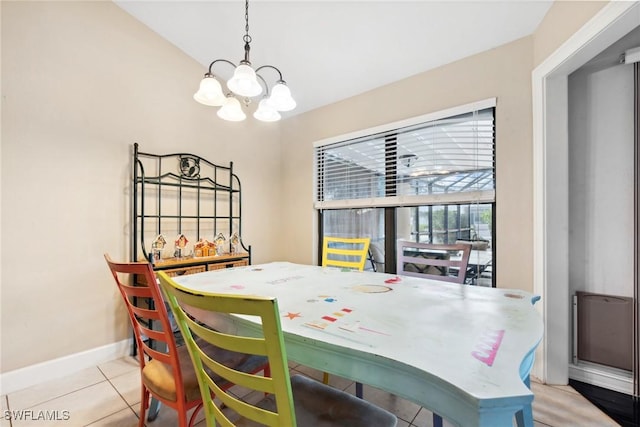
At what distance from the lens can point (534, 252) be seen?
193 centimetres

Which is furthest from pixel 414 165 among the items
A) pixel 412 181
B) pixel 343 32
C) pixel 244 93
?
pixel 244 93

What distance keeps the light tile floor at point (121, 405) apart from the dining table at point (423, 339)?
0.86 metres

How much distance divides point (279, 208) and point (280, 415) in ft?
10.3

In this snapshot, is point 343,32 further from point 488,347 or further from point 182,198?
point 488,347

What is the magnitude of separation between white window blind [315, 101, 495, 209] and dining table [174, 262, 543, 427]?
1.20 meters

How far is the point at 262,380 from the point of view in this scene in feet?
2.22

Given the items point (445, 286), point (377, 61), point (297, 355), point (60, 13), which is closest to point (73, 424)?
point (297, 355)

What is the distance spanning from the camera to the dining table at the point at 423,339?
554mm

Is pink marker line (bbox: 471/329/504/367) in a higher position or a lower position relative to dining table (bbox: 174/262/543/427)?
higher

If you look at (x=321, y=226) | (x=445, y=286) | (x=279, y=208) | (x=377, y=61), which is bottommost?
(x=445, y=286)

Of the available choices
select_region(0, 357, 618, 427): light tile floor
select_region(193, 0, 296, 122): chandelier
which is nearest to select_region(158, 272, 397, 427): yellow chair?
select_region(0, 357, 618, 427): light tile floor

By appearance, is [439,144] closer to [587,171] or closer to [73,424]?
[587,171]

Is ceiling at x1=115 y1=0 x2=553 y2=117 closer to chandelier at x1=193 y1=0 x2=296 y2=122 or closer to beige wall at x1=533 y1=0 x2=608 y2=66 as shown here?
beige wall at x1=533 y1=0 x2=608 y2=66

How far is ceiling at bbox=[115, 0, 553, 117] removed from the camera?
194 centimetres
